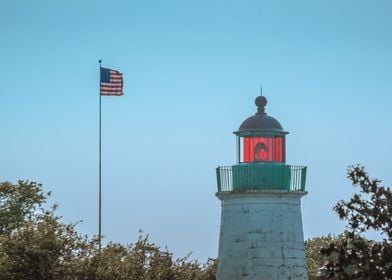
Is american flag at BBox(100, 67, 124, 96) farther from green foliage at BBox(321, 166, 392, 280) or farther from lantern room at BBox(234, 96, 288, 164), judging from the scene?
green foliage at BBox(321, 166, 392, 280)

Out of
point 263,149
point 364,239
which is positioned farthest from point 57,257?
point 364,239

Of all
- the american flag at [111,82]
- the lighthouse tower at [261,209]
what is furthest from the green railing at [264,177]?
the american flag at [111,82]

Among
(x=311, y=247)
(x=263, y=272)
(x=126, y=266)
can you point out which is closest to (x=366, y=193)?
(x=263, y=272)

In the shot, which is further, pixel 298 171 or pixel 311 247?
pixel 311 247

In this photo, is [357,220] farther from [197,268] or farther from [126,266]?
[197,268]

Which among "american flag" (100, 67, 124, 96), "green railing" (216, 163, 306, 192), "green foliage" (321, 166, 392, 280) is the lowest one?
"green foliage" (321, 166, 392, 280)

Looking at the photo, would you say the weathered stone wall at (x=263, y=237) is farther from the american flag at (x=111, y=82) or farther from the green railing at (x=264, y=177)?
the american flag at (x=111, y=82)

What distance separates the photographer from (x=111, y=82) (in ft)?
210

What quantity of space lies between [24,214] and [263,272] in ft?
99.7

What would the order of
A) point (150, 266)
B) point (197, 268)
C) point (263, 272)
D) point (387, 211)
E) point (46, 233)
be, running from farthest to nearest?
point (197, 268) → point (150, 266) → point (46, 233) → point (263, 272) → point (387, 211)

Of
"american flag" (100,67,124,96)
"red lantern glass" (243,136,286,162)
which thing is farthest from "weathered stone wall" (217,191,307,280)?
"american flag" (100,67,124,96)

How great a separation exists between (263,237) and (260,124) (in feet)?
12.7

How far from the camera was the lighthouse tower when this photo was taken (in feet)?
152

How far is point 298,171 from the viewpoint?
47.7 meters
